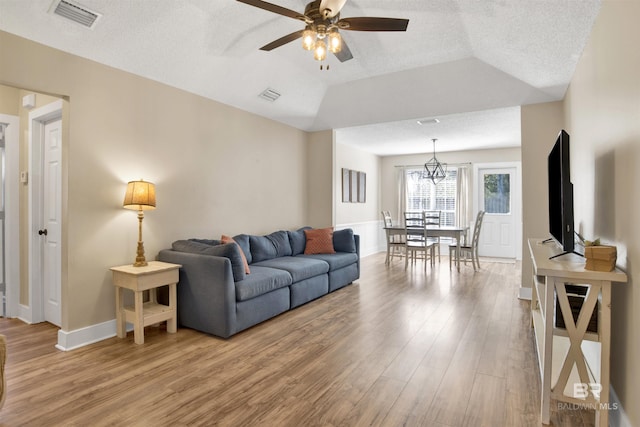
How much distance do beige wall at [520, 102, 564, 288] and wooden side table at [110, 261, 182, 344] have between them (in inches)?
159

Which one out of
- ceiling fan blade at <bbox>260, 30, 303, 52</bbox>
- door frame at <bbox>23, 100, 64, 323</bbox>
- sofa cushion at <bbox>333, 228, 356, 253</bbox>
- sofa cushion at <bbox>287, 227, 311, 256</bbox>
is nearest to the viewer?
ceiling fan blade at <bbox>260, 30, 303, 52</bbox>

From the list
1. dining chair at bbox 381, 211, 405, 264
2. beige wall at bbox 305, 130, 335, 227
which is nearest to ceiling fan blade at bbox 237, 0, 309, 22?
beige wall at bbox 305, 130, 335, 227

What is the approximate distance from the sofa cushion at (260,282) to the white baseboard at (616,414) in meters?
2.69

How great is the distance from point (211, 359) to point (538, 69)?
4207 mm

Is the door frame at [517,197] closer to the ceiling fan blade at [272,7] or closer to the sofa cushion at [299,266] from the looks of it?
the sofa cushion at [299,266]

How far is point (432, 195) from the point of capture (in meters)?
8.59

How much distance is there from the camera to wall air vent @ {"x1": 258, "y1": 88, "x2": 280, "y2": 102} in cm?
457

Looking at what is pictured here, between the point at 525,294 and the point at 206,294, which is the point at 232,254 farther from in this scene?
the point at 525,294

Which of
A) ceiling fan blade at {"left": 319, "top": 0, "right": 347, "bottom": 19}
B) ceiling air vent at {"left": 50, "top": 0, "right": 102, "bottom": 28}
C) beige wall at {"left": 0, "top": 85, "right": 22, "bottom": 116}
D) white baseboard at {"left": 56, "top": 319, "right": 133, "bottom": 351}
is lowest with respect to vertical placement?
white baseboard at {"left": 56, "top": 319, "right": 133, "bottom": 351}

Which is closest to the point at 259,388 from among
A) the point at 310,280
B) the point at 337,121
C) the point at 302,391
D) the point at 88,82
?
the point at 302,391

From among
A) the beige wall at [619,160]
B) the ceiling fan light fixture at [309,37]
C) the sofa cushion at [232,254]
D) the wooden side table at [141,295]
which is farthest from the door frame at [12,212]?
the beige wall at [619,160]

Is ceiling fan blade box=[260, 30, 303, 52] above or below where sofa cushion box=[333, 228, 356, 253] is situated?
above

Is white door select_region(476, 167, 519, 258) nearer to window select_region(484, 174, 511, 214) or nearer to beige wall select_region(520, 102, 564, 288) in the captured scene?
window select_region(484, 174, 511, 214)

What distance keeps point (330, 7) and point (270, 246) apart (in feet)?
10.2
